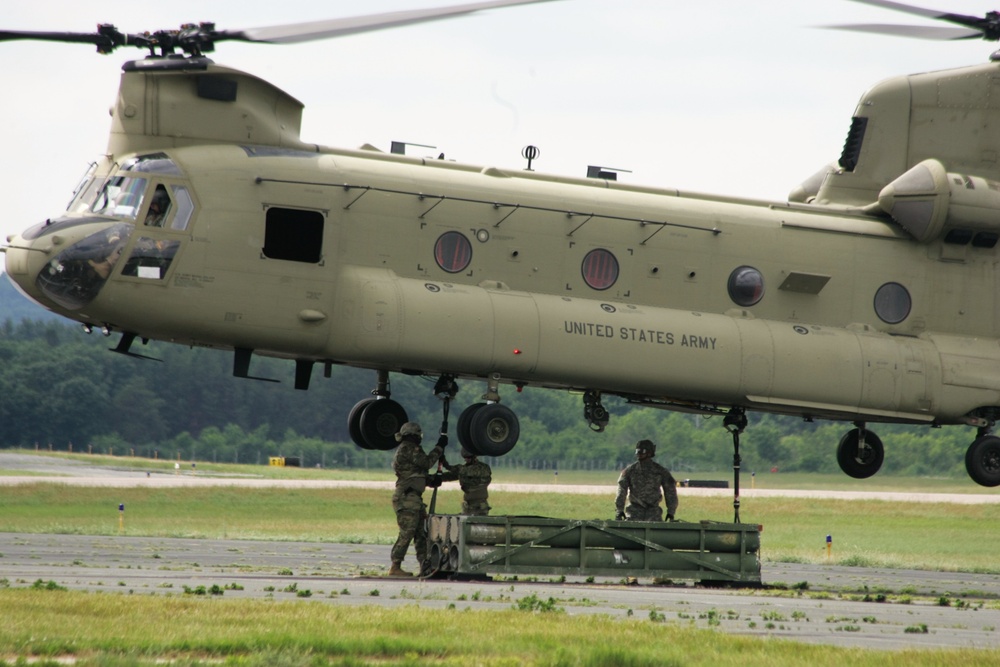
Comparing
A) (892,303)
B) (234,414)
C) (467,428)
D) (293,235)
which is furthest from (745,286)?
(234,414)

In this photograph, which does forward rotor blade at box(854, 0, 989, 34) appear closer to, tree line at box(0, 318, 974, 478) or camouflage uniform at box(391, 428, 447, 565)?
camouflage uniform at box(391, 428, 447, 565)

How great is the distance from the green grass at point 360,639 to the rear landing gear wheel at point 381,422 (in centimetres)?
805

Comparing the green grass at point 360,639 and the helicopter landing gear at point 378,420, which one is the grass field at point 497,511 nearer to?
the helicopter landing gear at point 378,420

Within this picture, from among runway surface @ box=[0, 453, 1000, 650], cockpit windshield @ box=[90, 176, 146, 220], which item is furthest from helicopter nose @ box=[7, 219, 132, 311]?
runway surface @ box=[0, 453, 1000, 650]

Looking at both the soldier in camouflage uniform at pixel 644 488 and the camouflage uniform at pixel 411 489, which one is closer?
the camouflage uniform at pixel 411 489

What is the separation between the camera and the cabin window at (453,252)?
20.0 metres

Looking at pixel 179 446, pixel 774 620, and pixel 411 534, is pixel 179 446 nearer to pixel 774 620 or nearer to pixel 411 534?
pixel 411 534

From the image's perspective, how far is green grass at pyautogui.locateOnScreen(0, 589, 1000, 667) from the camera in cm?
1097

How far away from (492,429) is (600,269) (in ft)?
9.75

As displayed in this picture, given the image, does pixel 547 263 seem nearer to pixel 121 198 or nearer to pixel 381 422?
pixel 381 422

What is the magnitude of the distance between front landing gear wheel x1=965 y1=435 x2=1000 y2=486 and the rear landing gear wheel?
9.39m

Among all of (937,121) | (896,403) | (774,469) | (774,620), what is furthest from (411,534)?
(774,469)

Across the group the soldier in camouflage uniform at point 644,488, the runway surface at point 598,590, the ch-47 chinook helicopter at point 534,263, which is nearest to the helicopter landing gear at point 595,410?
the ch-47 chinook helicopter at point 534,263

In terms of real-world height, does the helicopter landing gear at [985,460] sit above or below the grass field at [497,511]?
above
